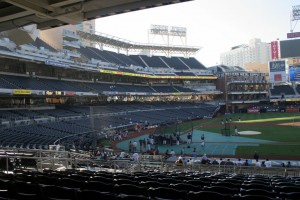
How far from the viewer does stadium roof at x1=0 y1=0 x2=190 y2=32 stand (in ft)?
27.5

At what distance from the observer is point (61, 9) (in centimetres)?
883

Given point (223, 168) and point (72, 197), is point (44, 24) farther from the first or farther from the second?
point (223, 168)

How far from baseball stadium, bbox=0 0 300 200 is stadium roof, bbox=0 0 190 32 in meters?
0.04

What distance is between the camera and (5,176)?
26.0 feet

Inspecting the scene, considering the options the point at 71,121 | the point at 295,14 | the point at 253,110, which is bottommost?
the point at 253,110

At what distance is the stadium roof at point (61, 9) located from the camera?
8367mm

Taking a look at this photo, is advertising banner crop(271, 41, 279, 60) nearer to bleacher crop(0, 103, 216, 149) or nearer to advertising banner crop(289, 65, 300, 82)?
advertising banner crop(289, 65, 300, 82)

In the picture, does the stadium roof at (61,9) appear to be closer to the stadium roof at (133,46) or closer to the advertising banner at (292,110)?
the stadium roof at (133,46)

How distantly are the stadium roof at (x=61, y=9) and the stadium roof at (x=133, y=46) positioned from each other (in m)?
65.9

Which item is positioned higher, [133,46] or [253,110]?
[133,46]

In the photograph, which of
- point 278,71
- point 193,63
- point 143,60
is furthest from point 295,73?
point 143,60

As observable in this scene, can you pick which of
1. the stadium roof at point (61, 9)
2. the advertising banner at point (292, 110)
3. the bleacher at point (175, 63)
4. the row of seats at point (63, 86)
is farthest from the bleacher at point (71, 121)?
the advertising banner at point (292, 110)

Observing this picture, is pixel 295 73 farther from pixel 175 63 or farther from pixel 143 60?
pixel 143 60

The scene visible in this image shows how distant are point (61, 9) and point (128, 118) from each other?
45.3 meters
